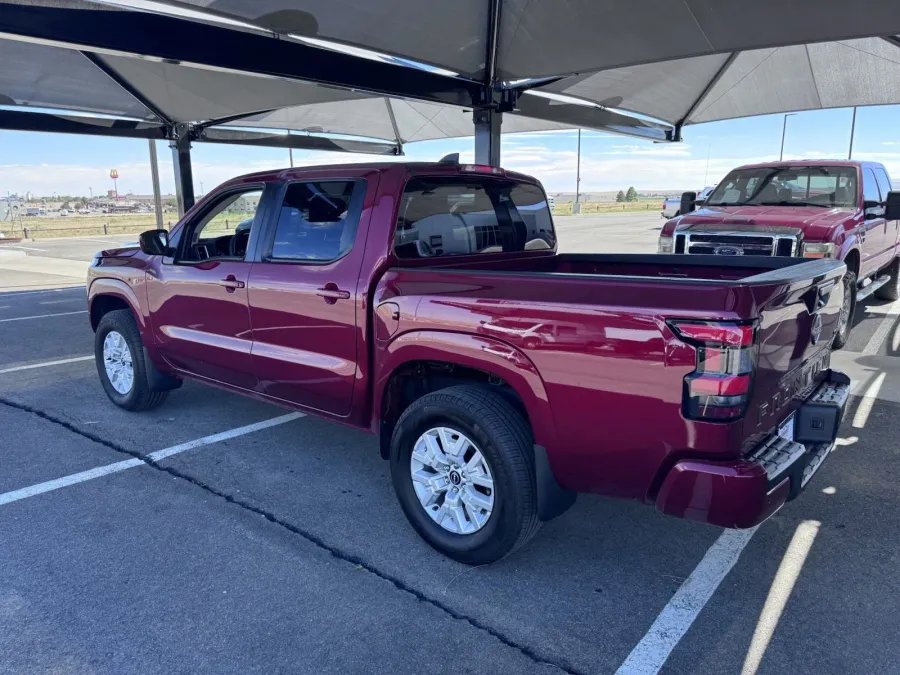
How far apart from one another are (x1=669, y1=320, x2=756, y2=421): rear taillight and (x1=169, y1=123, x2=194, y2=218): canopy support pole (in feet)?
37.6

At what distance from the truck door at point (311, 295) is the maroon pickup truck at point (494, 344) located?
1 centimetres

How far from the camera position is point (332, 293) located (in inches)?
144

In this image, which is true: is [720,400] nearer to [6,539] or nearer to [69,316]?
[6,539]

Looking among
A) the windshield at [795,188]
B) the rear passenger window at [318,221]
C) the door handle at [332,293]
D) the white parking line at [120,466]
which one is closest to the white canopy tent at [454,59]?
the windshield at [795,188]

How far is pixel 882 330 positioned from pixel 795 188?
6.88 ft

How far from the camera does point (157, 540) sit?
3.45 m

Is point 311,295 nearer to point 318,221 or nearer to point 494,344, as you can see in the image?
point 318,221

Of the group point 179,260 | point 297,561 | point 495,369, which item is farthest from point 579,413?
point 179,260

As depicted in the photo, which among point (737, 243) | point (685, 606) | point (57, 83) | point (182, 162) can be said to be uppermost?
point (57, 83)

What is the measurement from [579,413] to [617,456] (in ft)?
0.74

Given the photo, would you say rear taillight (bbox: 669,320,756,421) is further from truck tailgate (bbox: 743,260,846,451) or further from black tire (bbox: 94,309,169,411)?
black tire (bbox: 94,309,169,411)

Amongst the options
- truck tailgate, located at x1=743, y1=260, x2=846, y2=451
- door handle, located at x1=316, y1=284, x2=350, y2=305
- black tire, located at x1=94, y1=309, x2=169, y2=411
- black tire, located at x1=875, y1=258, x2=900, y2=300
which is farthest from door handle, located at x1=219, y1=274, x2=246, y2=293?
black tire, located at x1=875, y1=258, x2=900, y2=300

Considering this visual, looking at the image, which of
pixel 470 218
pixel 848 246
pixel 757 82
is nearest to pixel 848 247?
pixel 848 246

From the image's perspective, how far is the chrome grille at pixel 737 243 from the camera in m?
6.82
